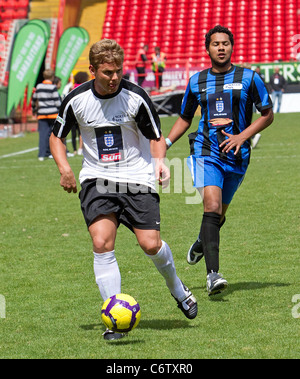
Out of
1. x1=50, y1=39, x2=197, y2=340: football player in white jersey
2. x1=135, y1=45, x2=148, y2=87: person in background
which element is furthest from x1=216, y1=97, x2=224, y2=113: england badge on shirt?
x1=135, y1=45, x2=148, y2=87: person in background

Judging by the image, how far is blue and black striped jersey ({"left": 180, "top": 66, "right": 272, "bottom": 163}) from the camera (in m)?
6.50

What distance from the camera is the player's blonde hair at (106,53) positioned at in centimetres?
511

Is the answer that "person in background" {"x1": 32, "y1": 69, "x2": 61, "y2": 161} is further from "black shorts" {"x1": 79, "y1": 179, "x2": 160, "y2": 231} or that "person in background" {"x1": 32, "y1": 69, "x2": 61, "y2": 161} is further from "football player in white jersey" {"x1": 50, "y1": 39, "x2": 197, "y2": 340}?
"black shorts" {"x1": 79, "y1": 179, "x2": 160, "y2": 231}

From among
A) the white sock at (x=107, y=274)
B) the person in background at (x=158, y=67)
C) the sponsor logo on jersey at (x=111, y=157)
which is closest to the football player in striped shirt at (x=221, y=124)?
the sponsor logo on jersey at (x=111, y=157)

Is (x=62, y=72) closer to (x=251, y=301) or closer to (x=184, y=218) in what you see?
(x=184, y=218)

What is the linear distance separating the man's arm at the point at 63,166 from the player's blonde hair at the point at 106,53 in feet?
2.31

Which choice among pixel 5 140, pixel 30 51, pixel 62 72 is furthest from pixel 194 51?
pixel 5 140

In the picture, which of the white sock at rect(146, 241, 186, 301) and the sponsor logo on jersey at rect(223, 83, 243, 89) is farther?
the sponsor logo on jersey at rect(223, 83, 243, 89)

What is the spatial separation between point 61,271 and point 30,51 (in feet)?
65.8

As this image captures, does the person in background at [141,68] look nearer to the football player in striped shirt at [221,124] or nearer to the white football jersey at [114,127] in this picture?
the football player in striped shirt at [221,124]

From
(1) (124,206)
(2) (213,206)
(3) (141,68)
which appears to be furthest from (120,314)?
(3) (141,68)

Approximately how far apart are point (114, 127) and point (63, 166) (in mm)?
451

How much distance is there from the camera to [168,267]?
5527 millimetres

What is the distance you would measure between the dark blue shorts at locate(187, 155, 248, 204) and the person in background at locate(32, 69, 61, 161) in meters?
11.8
